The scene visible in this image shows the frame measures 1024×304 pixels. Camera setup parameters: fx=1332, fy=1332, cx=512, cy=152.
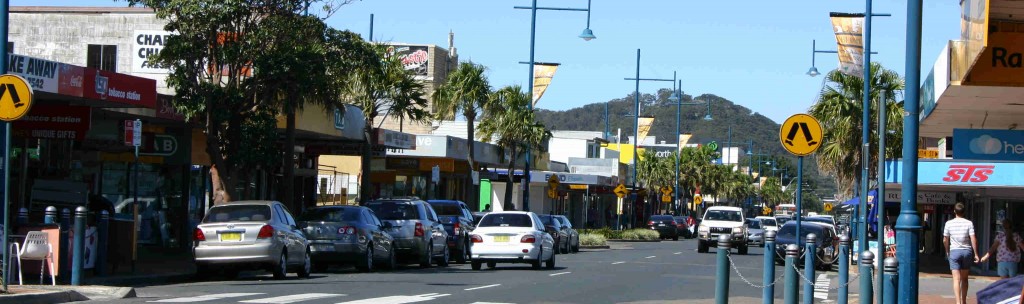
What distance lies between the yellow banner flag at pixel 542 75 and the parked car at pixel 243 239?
21.6 meters

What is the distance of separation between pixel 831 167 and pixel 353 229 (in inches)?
798

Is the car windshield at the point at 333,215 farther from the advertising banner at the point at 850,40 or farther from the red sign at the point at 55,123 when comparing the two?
the advertising banner at the point at 850,40

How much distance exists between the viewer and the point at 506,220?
95.5 feet

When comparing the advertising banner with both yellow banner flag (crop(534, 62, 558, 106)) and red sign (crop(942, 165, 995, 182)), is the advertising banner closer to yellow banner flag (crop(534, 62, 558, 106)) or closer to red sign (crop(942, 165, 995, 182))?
red sign (crop(942, 165, 995, 182))

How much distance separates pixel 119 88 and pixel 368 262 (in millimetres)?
6052

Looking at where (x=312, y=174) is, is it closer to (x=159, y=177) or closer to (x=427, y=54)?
(x=159, y=177)

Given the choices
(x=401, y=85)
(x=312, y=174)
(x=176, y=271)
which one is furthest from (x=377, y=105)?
(x=176, y=271)

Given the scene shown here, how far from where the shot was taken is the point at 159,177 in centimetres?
3238

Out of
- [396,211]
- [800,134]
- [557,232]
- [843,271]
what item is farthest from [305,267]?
[557,232]

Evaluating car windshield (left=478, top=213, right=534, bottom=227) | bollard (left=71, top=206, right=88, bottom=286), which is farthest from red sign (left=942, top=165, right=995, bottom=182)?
A: bollard (left=71, top=206, right=88, bottom=286)

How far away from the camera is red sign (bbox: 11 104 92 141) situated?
23875mm

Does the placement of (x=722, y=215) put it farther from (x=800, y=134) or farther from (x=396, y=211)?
(x=800, y=134)

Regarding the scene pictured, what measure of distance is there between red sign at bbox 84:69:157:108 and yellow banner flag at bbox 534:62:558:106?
2107cm

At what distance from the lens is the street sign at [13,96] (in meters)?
16.6
